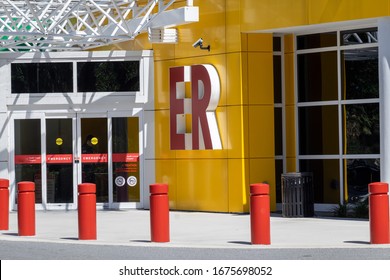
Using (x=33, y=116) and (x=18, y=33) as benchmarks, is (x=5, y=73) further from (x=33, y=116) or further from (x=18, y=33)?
(x=18, y=33)

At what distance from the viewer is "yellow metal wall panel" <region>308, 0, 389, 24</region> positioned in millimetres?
20609

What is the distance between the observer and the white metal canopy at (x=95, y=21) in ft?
74.0

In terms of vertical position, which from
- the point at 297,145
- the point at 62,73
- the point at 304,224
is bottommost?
the point at 304,224

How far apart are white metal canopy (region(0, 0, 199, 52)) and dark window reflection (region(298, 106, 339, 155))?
3.51 metres

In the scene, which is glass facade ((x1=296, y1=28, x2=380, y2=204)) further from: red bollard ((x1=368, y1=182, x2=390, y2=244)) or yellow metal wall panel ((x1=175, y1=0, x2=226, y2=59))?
red bollard ((x1=368, y1=182, x2=390, y2=244))

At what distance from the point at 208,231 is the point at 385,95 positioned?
179 inches

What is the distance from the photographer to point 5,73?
2577 centimetres

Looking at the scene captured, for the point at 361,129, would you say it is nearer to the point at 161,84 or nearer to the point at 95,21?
the point at 161,84

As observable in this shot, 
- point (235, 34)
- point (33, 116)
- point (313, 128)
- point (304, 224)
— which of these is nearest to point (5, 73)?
point (33, 116)

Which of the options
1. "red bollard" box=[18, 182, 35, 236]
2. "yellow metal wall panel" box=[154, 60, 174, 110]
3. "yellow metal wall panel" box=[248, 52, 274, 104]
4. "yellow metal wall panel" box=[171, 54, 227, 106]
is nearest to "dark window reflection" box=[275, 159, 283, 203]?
"yellow metal wall panel" box=[248, 52, 274, 104]

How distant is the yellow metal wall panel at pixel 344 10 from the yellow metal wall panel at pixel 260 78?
1912 millimetres

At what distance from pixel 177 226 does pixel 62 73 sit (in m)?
7.09

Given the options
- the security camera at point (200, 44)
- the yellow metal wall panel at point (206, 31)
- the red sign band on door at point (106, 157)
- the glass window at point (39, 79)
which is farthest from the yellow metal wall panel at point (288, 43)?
the glass window at point (39, 79)

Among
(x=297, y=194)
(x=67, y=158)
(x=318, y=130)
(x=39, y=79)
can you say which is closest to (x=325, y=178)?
(x=318, y=130)
